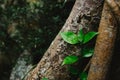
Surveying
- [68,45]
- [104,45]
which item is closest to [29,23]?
[68,45]

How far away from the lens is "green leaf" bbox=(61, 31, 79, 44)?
237cm

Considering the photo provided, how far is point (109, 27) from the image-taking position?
2176 millimetres

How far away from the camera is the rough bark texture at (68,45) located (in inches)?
95.0

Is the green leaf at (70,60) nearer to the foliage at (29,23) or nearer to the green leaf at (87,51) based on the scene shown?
the green leaf at (87,51)

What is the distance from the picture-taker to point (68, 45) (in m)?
2.44

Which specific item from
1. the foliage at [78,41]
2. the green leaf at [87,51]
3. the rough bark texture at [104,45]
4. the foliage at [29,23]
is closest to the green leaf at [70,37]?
the foliage at [78,41]

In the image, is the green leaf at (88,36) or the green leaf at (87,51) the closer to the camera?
the green leaf at (88,36)

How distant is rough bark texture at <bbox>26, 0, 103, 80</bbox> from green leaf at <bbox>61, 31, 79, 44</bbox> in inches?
2.7

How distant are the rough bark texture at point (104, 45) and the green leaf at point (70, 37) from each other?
243mm

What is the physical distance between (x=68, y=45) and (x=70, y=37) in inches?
3.6

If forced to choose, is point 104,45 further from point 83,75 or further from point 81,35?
point 83,75

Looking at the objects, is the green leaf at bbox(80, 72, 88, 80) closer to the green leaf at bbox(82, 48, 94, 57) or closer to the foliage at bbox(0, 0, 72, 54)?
the green leaf at bbox(82, 48, 94, 57)

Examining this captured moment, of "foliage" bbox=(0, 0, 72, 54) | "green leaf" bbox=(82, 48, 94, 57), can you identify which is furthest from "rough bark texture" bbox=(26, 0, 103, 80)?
"foliage" bbox=(0, 0, 72, 54)

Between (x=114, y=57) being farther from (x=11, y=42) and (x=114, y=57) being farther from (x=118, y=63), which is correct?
(x=11, y=42)
